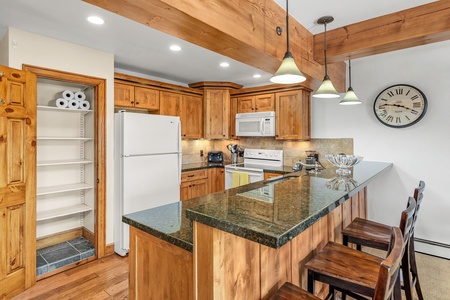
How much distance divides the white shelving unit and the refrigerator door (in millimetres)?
435

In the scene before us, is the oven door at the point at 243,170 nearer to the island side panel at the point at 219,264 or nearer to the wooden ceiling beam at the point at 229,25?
the wooden ceiling beam at the point at 229,25

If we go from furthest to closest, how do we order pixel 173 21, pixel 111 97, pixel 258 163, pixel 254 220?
pixel 258 163, pixel 111 97, pixel 173 21, pixel 254 220

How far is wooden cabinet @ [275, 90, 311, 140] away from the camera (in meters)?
3.88

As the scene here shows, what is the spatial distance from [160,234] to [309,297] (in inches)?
31.8

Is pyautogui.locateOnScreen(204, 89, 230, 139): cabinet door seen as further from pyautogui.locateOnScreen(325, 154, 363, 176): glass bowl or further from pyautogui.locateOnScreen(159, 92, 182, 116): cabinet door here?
pyautogui.locateOnScreen(325, 154, 363, 176): glass bowl

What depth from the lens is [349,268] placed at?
4.58ft

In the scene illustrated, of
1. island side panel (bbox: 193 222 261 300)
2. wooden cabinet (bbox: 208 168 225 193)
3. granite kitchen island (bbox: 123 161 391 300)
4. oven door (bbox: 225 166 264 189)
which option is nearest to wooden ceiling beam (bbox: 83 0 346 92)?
granite kitchen island (bbox: 123 161 391 300)

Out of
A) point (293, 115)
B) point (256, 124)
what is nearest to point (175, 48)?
point (256, 124)

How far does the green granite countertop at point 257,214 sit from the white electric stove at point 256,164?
222cm

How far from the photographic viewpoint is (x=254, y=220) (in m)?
0.90

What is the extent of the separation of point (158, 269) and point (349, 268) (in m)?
1.08

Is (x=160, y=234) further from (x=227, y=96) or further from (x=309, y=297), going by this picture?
(x=227, y=96)

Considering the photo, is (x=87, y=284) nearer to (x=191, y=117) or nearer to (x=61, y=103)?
(x=61, y=103)

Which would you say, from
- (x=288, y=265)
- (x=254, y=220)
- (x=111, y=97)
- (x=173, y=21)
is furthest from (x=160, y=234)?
(x=111, y=97)
